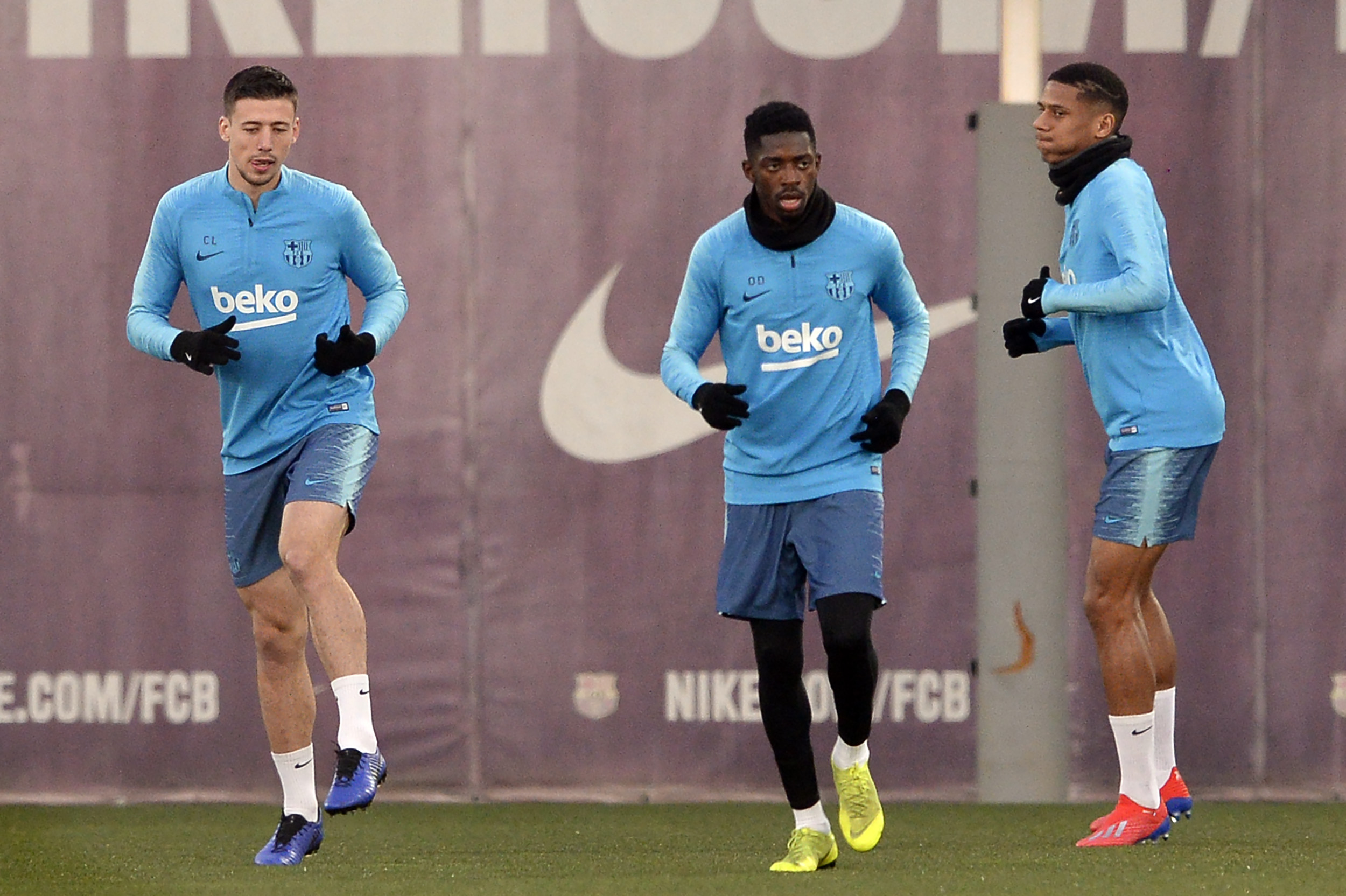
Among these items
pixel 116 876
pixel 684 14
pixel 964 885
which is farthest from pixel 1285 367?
pixel 116 876

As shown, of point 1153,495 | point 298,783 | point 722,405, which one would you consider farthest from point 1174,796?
point 298,783

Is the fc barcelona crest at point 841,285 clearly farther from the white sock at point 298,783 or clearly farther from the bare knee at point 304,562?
the white sock at point 298,783

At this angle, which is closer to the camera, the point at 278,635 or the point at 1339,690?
the point at 278,635

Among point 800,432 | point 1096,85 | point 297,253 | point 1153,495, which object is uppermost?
point 1096,85

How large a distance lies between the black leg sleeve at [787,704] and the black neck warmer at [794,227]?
0.94 metres

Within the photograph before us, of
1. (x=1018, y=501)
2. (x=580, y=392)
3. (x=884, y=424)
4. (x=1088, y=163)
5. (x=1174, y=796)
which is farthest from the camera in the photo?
(x=580, y=392)

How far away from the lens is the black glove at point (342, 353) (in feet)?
16.3

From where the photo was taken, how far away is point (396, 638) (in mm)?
6906

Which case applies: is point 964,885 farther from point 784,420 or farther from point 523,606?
point 523,606

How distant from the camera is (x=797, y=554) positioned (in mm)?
4898

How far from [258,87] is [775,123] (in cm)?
136

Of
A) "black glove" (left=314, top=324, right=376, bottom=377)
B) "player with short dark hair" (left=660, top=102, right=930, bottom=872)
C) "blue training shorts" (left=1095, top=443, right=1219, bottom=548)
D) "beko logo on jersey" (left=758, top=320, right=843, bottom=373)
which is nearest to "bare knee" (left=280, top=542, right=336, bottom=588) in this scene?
"black glove" (left=314, top=324, right=376, bottom=377)

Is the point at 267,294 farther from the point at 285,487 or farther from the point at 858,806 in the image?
the point at 858,806

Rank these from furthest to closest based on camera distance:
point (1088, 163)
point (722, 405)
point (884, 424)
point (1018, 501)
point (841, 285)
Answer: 1. point (1018, 501)
2. point (1088, 163)
3. point (841, 285)
4. point (884, 424)
5. point (722, 405)
